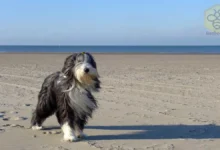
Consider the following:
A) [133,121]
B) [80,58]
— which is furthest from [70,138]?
[133,121]

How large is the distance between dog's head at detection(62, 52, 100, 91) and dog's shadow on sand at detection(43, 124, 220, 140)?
3.03ft

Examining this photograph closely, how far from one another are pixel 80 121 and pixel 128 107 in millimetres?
2885

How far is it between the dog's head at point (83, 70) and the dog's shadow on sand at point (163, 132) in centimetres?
92

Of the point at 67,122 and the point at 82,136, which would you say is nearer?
the point at 67,122

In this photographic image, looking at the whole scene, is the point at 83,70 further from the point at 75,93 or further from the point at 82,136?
the point at 82,136

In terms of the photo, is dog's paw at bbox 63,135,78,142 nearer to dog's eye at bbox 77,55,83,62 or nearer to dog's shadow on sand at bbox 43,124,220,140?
dog's shadow on sand at bbox 43,124,220,140

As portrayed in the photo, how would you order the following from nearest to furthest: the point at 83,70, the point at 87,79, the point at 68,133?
the point at 83,70, the point at 87,79, the point at 68,133

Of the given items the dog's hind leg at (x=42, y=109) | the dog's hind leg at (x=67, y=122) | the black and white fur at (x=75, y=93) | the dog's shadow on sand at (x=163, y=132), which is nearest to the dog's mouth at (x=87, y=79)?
the black and white fur at (x=75, y=93)

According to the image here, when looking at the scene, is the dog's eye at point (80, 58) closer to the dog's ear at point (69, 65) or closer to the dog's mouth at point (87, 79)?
the dog's ear at point (69, 65)

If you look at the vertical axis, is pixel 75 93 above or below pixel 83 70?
below

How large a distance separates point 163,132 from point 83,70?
1.87 m

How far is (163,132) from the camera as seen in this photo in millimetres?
6902

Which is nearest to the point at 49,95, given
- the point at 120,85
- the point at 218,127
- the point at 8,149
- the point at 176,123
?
the point at 8,149

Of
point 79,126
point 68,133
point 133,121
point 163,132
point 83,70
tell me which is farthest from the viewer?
point 133,121
